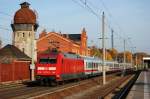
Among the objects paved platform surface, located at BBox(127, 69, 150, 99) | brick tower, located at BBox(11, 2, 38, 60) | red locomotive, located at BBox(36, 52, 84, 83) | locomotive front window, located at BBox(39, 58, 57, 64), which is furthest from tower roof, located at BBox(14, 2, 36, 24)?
paved platform surface, located at BBox(127, 69, 150, 99)

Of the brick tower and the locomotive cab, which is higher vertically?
the brick tower

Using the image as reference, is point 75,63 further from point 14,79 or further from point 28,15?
point 28,15

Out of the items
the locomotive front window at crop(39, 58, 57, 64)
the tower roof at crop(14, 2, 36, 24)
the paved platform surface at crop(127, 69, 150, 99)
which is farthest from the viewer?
the tower roof at crop(14, 2, 36, 24)

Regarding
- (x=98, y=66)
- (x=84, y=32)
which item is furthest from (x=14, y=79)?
(x=84, y=32)

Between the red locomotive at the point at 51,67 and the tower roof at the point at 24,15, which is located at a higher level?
the tower roof at the point at 24,15

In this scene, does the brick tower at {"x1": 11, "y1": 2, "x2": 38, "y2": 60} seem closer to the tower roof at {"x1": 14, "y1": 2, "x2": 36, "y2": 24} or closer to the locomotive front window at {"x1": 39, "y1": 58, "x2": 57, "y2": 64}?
the tower roof at {"x1": 14, "y1": 2, "x2": 36, "y2": 24}

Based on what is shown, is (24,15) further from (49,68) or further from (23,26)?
(49,68)

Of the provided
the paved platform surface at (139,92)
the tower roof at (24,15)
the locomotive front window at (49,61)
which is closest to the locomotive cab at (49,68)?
the locomotive front window at (49,61)

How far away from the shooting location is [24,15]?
77812 mm

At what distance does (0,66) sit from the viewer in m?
41.5

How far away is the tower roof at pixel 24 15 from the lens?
76.8 meters

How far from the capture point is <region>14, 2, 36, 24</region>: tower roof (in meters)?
76.8

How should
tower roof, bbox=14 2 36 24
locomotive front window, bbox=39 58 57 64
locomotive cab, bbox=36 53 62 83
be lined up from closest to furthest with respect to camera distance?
locomotive cab, bbox=36 53 62 83 < locomotive front window, bbox=39 58 57 64 < tower roof, bbox=14 2 36 24

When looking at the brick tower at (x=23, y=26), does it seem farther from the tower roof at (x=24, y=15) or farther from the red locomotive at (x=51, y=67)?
the red locomotive at (x=51, y=67)
